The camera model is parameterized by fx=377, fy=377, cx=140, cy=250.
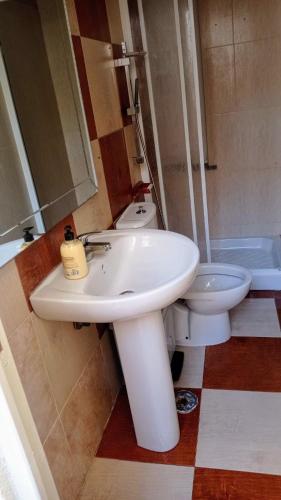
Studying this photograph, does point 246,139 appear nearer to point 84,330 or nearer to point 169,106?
point 169,106

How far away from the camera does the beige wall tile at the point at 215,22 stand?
7.99ft

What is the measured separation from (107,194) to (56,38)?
0.67 metres

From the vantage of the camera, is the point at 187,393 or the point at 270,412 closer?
the point at 270,412

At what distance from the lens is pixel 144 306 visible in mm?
1072

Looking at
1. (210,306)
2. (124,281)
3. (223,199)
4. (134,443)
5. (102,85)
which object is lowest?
(134,443)

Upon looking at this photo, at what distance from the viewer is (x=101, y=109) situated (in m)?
1.75

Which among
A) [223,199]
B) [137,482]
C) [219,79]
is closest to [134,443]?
[137,482]

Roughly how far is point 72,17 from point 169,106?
0.70 m

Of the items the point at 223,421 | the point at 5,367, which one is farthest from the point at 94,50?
the point at 223,421

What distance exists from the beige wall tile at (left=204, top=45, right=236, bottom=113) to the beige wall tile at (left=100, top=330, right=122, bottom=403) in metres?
1.80

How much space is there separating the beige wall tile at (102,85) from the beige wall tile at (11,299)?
88 centimetres

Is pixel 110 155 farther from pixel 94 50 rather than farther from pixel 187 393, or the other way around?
pixel 187 393

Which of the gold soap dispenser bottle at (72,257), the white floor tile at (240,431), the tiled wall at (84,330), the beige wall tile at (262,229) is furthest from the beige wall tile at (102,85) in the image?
the beige wall tile at (262,229)

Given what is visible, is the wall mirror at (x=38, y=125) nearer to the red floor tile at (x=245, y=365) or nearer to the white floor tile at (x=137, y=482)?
the white floor tile at (x=137, y=482)
